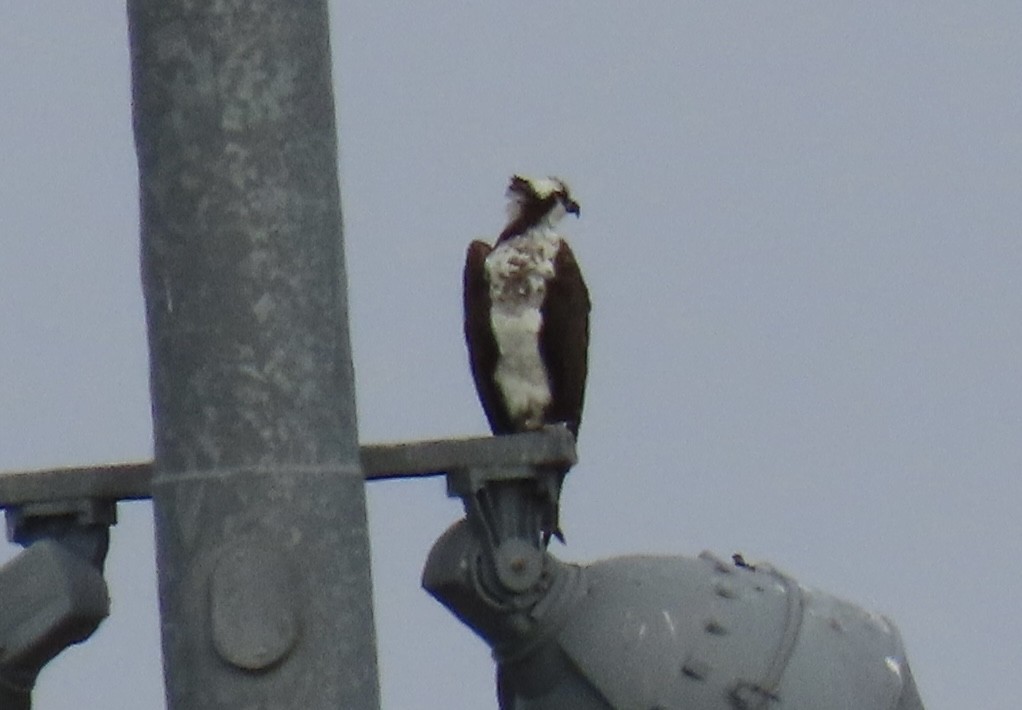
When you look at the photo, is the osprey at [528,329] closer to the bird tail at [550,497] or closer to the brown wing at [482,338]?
the brown wing at [482,338]

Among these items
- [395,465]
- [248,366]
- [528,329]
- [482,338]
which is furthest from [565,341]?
[248,366]

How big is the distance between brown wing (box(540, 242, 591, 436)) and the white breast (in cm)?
2

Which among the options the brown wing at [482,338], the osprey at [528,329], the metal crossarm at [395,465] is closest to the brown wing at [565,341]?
the osprey at [528,329]

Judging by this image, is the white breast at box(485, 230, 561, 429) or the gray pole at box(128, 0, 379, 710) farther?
the white breast at box(485, 230, 561, 429)

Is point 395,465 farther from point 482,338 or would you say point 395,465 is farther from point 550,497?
point 482,338

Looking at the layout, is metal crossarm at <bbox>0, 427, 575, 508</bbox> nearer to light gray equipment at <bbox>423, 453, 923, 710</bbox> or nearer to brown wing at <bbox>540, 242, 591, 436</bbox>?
light gray equipment at <bbox>423, 453, 923, 710</bbox>

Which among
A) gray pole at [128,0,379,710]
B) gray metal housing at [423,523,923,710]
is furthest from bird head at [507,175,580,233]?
gray pole at [128,0,379,710]

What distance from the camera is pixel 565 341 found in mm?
6160

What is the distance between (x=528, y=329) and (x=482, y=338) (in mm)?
136

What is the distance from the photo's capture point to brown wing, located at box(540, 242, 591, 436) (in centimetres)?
615

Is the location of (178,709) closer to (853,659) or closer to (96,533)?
(96,533)

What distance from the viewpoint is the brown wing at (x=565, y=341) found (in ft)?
20.2

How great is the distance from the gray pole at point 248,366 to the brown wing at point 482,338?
2.80 meters

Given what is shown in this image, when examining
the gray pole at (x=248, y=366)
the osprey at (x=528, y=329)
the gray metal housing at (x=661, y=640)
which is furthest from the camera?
the osprey at (x=528, y=329)
